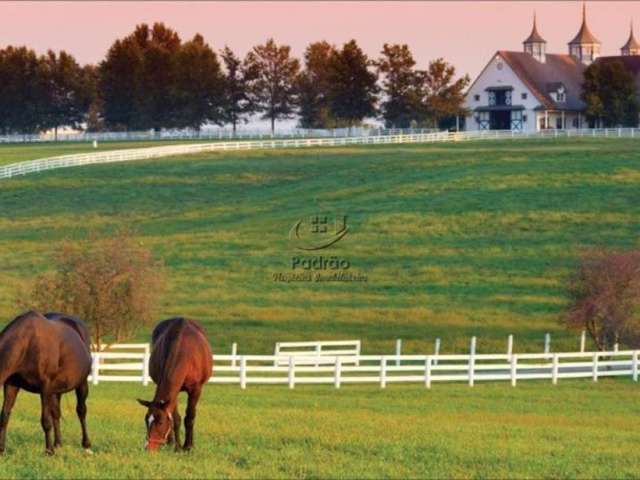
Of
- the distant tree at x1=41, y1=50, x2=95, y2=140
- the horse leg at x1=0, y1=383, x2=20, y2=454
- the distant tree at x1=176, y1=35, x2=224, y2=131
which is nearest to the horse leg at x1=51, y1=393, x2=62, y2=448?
the horse leg at x1=0, y1=383, x2=20, y2=454

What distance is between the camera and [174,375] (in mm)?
15547

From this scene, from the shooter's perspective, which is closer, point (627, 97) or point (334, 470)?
point (334, 470)

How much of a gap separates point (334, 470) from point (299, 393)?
13218mm

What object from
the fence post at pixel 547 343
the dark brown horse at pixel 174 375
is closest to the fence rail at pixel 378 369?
the fence post at pixel 547 343

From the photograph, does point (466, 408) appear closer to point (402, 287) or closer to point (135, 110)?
point (402, 287)

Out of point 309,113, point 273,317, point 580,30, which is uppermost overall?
point 580,30

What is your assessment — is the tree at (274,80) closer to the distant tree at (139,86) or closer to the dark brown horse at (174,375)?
the distant tree at (139,86)

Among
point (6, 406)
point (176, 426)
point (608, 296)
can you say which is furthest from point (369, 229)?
point (6, 406)

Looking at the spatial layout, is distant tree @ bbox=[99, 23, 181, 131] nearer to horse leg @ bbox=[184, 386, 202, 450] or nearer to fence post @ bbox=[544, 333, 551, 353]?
fence post @ bbox=[544, 333, 551, 353]

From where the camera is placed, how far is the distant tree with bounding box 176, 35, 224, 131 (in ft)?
471

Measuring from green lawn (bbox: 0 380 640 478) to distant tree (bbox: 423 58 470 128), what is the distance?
99.1 m

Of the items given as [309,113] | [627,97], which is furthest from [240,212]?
[309,113]

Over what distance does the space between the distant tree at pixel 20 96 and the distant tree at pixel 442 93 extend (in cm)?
5054

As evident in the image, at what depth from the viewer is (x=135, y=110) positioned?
148375mm
